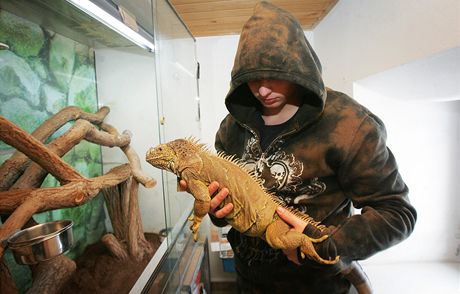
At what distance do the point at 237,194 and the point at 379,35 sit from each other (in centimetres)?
187

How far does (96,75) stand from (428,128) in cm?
353

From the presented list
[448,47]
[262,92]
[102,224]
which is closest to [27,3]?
[262,92]

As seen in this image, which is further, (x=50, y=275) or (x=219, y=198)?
(x=50, y=275)

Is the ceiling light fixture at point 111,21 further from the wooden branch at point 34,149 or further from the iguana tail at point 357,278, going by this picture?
the iguana tail at point 357,278

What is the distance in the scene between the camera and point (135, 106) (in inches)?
121

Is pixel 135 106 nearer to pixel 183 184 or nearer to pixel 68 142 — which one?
pixel 68 142

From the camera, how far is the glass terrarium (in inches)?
68.7

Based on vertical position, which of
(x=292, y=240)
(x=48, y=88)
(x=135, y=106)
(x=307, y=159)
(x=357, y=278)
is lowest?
(x=357, y=278)

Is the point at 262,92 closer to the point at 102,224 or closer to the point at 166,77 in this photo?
the point at 166,77

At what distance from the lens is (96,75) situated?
2920mm

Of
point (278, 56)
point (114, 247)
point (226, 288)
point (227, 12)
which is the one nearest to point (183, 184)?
point (278, 56)

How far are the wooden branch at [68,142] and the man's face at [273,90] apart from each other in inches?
53.6

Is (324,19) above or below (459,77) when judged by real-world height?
above

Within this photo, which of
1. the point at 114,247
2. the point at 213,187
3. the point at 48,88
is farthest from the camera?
the point at 114,247
